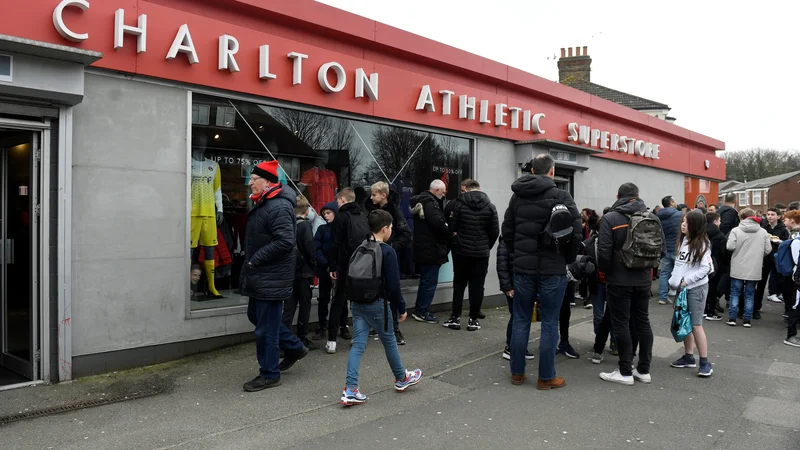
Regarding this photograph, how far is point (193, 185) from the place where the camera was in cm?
635

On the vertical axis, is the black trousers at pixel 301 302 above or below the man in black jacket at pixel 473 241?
below

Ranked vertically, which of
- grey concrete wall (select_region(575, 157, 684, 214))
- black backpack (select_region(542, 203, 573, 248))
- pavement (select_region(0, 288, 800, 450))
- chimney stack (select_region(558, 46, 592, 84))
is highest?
chimney stack (select_region(558, 46, 592, 84))

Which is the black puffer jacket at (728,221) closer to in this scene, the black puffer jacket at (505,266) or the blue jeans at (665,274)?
the blue jeans at (665,274)

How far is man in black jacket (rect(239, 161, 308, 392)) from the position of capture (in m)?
4.86

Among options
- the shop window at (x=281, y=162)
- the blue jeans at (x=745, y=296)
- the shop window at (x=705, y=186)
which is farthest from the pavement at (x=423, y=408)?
the shop window at (x=705, y=186)

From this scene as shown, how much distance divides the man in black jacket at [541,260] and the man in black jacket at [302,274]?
223 cm

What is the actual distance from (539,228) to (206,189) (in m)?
3.81

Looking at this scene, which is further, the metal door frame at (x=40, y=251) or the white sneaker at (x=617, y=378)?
the white sneaker at (x=617, y=378)

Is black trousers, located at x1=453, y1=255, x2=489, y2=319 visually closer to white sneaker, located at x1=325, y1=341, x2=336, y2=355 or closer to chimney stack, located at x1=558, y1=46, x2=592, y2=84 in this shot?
white sneaker, located at x1=325, y1=341, x2=336, y2=355

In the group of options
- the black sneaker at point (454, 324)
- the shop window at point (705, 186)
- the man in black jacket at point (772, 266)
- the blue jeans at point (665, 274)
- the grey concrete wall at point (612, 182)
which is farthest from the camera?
the shop window at point (705, 186)

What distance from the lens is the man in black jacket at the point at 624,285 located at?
5.16 m

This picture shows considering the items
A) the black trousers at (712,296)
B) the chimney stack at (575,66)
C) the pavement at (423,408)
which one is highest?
the chimney stack at (575,66)

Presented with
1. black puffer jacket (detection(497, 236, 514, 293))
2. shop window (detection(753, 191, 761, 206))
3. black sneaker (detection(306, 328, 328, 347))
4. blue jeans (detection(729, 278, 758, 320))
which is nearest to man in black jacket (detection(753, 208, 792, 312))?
blue jeans (detection(729, 278, 758, 320))

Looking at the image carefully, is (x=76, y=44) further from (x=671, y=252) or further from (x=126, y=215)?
(x=671, y=252)
